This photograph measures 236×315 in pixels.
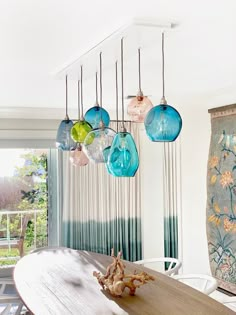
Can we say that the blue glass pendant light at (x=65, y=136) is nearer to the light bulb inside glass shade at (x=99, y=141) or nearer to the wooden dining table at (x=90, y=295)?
the light bulb inside glass shade at (x=99, y=141)

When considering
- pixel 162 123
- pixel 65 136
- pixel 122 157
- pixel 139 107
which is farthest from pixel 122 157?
pixel 65 136

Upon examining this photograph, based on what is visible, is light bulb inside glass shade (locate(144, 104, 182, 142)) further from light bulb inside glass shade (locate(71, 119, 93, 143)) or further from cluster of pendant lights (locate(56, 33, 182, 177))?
light bulb inside glass shade (locate(71, 119, 93, 143))

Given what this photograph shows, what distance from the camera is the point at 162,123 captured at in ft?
7.16

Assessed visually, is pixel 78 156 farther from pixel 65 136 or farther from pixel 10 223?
pixel 10 223

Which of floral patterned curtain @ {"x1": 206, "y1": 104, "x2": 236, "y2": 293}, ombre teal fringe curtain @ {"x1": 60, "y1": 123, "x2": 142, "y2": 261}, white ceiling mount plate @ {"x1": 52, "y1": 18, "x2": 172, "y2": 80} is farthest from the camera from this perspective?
ombre teal fringe curtain @ {"x1": 60, "y1": 123, "x2": 142, "y2": 261}

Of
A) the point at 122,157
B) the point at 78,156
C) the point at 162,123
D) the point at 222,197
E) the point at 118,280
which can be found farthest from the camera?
the point at 222,197

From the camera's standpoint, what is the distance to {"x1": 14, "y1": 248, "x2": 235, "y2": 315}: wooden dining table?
2389mm

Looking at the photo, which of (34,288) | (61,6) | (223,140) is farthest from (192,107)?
(61,6)

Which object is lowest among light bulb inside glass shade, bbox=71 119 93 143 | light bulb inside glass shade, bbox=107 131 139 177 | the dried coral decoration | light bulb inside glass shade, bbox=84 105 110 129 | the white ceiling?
the dried coral decoration

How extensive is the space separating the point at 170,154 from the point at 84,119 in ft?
8.39

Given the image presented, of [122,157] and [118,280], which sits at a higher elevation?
[122,157]

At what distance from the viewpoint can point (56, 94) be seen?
4.12m

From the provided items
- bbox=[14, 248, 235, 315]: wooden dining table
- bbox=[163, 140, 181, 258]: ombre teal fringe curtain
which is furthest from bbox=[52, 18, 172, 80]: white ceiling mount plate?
bbox=[163, 140, 181, 258]: ombre teal fringe curtain

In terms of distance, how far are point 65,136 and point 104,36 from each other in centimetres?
102
